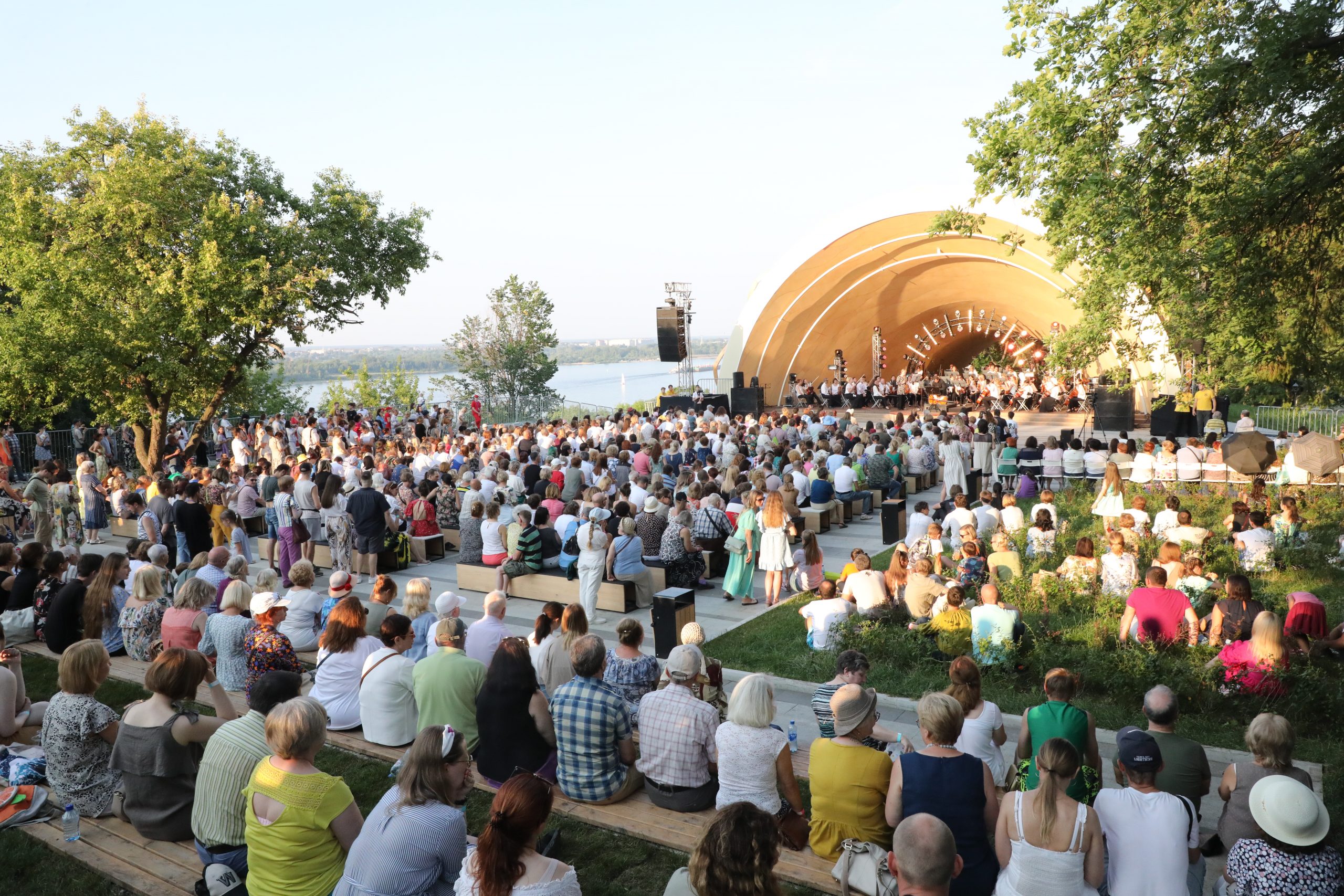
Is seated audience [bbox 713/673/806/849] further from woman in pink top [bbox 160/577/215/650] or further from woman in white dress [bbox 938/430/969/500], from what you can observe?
woman in white dress [bbox 938/430/969/500]

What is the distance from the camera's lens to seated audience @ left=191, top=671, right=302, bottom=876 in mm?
4051

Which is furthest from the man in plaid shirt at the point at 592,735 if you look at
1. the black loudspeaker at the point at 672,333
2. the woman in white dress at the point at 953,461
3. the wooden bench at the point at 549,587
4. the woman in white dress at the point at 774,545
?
the black loudspeaker at the point at 672,333

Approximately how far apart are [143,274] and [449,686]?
1585cm

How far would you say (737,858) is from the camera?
8.93 feet

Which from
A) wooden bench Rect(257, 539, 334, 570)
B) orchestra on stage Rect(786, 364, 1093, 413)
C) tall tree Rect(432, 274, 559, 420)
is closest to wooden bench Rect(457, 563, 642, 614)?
wooden bench Rect(257, 539, 334, 570)

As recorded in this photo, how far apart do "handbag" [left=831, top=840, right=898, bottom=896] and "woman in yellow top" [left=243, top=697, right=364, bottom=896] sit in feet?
6.73

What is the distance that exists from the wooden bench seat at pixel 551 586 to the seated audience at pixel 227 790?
209 inches

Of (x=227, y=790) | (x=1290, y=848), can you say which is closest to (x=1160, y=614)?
(x=1290, y=848)

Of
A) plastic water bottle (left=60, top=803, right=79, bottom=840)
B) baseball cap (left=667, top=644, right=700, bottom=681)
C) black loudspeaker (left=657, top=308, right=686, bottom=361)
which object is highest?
black loudspeaker (left=657, top=308, right=686, bottom=361)

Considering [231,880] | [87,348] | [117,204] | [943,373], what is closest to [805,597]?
[231,880]

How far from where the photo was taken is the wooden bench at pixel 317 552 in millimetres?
11711

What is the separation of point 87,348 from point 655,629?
14257 millimetres

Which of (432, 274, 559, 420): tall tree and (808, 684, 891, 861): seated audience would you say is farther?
(432, 274, 559, 420): tall tree

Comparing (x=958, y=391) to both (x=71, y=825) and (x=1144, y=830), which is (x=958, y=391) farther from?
(x=71, y=825)
